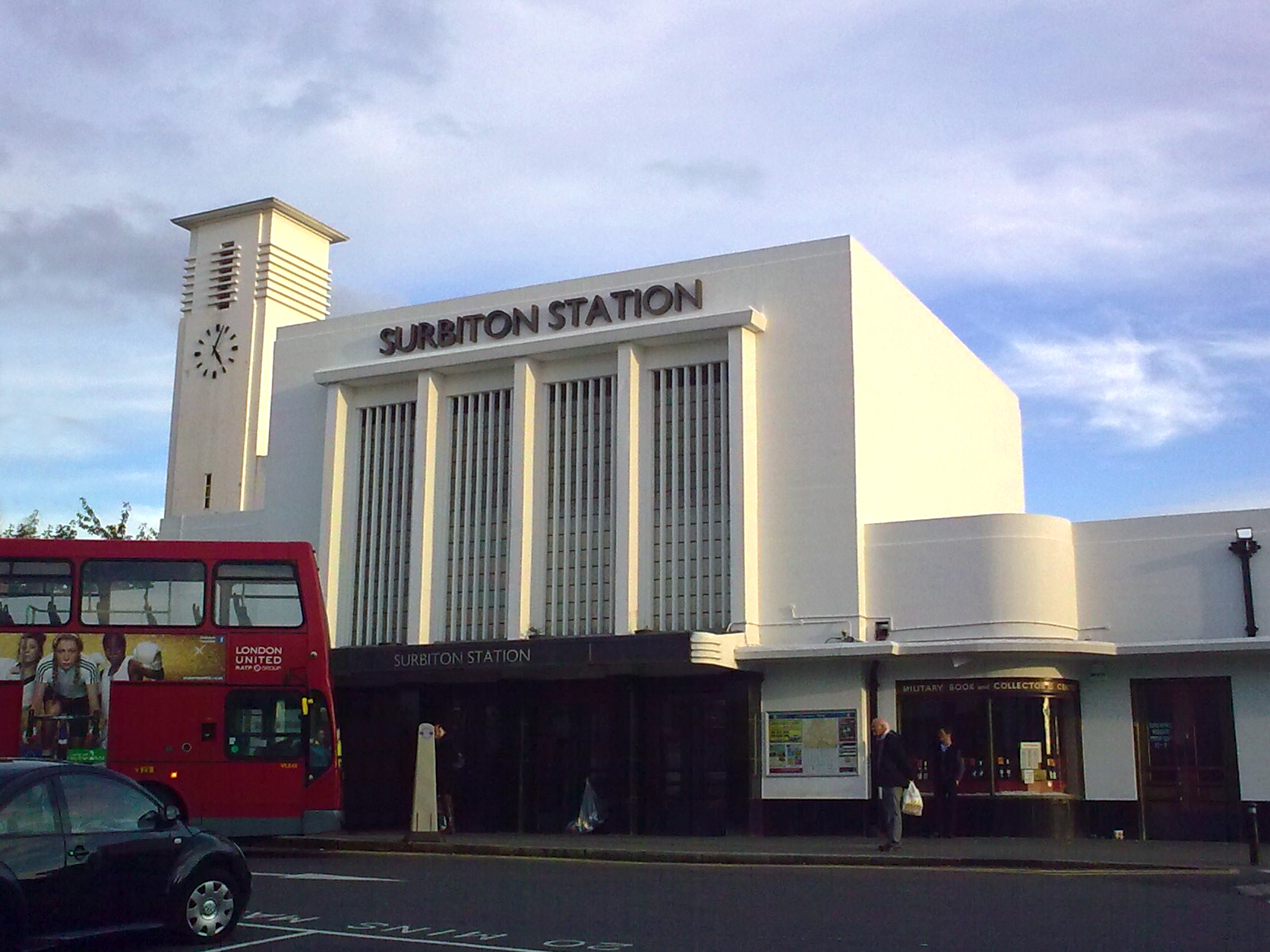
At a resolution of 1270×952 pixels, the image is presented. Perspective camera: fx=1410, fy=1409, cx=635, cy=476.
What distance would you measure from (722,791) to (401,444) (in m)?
9.63

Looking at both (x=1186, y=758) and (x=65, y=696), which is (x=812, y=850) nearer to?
(x=1186, y=758)

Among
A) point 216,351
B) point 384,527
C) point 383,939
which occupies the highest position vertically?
point 216,351

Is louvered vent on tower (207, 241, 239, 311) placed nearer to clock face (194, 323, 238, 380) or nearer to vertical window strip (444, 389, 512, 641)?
clock face (194, 323, 238, 380)

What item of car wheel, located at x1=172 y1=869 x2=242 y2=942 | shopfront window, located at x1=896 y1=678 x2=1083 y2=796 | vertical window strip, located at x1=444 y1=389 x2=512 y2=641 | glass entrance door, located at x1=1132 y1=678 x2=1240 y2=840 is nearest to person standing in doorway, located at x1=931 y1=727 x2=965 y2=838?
shopfront window, located at x1=896 y1=678 x2=1083 y2=796

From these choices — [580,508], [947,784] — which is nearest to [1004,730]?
[947,784]

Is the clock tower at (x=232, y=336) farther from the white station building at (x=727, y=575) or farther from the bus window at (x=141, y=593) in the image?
the bus window at (x=141, y=593)

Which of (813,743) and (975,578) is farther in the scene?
(813,743)

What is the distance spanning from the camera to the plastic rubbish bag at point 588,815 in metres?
24.3

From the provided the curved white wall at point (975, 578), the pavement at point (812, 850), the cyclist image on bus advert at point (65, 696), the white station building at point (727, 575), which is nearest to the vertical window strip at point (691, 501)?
the white station building at point (727, 575)

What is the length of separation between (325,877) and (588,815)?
856 cm

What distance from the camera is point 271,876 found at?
16.3 metres

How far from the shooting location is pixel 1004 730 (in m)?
22.6

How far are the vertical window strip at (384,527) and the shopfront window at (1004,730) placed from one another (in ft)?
33.7

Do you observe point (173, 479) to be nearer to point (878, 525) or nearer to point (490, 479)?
point (490, 479)
